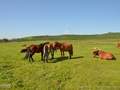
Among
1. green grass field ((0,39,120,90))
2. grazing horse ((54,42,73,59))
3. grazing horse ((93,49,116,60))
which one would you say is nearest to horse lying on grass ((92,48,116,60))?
grazing horse ((93,49,116,60))

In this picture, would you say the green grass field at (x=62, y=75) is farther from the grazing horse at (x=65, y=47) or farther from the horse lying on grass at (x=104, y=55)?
the grazing horse at (x=65, y=47)

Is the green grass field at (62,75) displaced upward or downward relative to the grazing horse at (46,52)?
downward

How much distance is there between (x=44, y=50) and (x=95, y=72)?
255 inches

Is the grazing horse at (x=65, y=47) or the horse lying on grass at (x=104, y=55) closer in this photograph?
the horse lying on grass at (x=104, y=55)

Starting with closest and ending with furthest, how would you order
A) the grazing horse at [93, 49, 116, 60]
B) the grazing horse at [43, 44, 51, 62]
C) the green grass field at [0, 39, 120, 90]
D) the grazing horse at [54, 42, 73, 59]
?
the green grass field at [0, 39, 120, 90] < the grazing horse at [93, 49, 116, 60] < the grazing horse at [43, 44, 51, 62] < the grazing horse at [54, 42, 73, 59]

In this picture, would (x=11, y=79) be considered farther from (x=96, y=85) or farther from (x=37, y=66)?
(x=96, y=85)

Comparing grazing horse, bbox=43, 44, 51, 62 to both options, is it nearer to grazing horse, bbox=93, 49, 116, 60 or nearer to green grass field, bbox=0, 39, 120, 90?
green grass field, bbox=0, 39, 120, 90

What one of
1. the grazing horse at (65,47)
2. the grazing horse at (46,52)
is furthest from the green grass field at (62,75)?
the grazing horse at (65,47)

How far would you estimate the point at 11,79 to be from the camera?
20453 millimetres

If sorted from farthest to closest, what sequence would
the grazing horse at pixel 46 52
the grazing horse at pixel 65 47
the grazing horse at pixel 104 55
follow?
the grazing horse at pixel 65 47, the grazing horse at pixel 46 52, the grazing horse at pixel 104 55

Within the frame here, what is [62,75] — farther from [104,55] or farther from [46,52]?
[104,55]

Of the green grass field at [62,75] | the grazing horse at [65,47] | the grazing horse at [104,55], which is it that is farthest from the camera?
the grazing horse at [65,47]

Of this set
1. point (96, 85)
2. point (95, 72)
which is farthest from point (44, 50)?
point (96, 85)

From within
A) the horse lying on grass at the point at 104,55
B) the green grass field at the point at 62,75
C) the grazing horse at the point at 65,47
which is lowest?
the green grass field at the point at 62,75
